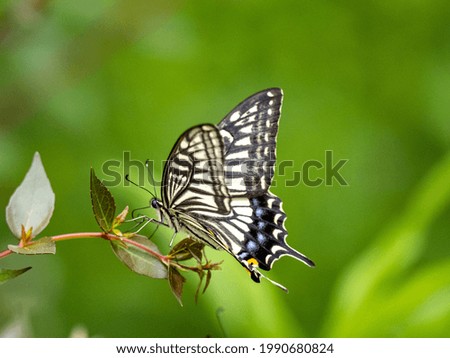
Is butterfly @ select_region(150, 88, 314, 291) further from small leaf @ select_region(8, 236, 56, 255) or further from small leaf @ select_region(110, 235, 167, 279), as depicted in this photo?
small leaf @ select_region(8, 236, 56, 255)

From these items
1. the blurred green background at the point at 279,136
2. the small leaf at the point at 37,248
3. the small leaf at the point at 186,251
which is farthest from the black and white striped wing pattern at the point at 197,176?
the blurred green background at the point at 279,136

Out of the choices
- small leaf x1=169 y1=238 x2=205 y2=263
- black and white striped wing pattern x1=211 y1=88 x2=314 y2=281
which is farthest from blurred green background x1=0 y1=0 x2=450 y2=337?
small leaf x1=169 y1=238 x2=205 y2=263

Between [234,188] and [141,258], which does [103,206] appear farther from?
[234,188]

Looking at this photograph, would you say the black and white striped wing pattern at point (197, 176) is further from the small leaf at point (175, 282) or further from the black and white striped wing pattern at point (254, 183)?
the small leaf at point (175, 282)

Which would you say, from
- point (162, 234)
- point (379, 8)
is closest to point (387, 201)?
point (379, 8)

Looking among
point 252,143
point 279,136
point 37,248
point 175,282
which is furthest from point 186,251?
point 279,136

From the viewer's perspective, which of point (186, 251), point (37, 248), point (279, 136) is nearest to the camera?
point (37, 248)
